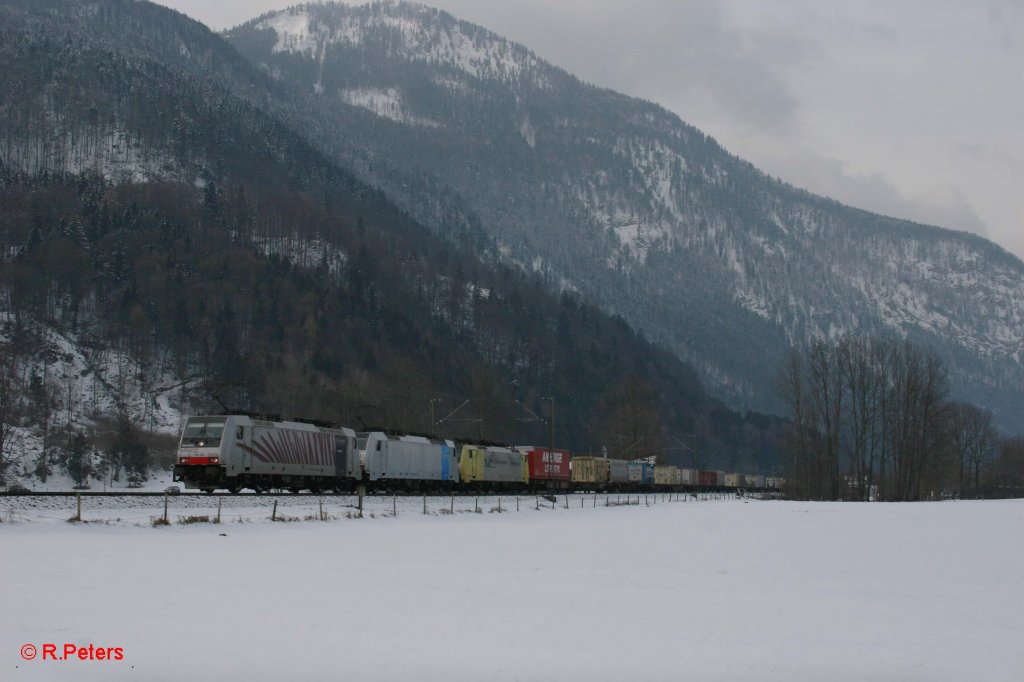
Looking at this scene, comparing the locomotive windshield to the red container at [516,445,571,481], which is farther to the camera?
the red container at [516,445,571,481]

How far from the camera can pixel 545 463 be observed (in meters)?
97.4

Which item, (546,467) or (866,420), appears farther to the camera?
(866,420)

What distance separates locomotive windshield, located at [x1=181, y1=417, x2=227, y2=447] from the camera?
49.0m

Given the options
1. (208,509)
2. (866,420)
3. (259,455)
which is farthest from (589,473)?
(208,509)

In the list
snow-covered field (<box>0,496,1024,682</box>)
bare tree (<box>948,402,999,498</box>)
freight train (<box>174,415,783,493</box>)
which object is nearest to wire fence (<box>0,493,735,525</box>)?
snow-covered field (<box>0,496,1024,682</box>)

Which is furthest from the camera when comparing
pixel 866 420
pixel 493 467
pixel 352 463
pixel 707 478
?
pixel 707 478

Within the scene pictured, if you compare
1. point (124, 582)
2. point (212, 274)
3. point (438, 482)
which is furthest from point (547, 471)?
point (212, 274)

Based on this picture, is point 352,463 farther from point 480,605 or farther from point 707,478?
point 707,478

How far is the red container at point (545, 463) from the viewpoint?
95.4 meters

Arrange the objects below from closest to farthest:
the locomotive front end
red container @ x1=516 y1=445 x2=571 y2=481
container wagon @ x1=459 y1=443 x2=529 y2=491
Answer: the locomotive front end, container wagon @ x1=459 y1=443 x2=529 y2=491, red container @ x1=516 y1=445 x2=571 y2=481

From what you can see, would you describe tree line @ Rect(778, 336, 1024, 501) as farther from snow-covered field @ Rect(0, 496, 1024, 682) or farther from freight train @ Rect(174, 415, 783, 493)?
snow-covered field @ Rect(0, 496, 1024, 682)

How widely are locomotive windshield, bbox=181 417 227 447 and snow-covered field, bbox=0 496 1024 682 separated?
1028 cm

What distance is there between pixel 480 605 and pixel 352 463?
43895 millimetres

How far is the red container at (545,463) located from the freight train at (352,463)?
0.32ft
